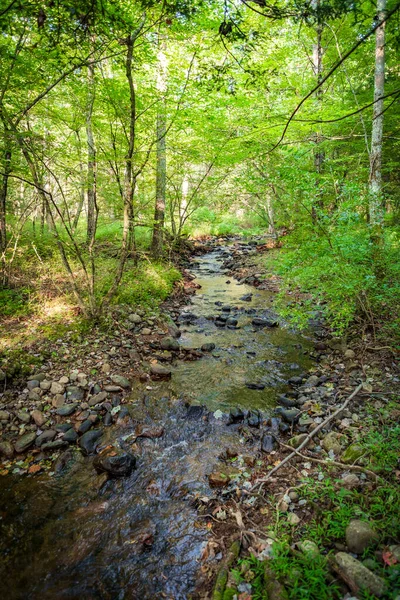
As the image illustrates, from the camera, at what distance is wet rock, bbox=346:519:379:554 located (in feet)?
7.61

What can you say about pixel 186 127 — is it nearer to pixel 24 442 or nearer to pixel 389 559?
pixel 24 442

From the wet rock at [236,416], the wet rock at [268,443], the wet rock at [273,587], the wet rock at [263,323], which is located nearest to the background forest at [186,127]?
the wet rock at [263,323]

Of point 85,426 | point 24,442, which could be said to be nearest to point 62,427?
point 85,426

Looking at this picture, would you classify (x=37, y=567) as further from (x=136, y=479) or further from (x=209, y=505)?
(x=209, y=505)

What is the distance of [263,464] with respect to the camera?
11.8ft

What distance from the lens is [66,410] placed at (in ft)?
14.7

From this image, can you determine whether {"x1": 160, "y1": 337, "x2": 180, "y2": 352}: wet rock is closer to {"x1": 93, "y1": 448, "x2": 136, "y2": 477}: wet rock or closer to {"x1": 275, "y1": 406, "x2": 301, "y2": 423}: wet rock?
{"x1": 275, "y1": 406, "x2": 301, "y2": 423}: wet rock

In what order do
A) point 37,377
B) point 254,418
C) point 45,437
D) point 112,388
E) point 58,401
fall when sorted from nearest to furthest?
1. point 45,437
2. point 254,418
3. point 58,401
4. point 37,377
5. point 112,388

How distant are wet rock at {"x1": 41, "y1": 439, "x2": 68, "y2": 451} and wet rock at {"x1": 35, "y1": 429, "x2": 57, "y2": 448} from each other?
0.19 ft

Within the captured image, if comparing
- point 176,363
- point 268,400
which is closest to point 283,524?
point 268,400

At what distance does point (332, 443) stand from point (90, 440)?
311 centimetres

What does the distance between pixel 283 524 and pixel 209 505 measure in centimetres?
80

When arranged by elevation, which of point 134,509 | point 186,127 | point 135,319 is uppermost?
point 186,127

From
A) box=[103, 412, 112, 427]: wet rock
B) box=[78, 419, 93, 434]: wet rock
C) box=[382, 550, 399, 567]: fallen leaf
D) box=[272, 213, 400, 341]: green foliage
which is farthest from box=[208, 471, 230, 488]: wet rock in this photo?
box=[272, 213, 400, 341]: green foliage
